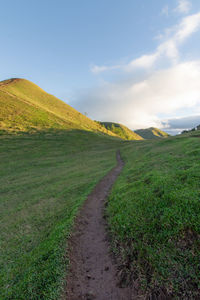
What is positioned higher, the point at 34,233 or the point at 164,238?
the point at 164,238

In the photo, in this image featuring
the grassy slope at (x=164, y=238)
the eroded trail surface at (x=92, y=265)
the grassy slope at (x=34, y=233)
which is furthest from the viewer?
the grassy slope at (x=34, y=233)

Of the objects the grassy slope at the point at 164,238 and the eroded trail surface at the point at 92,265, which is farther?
the eroded trail surface at the point at 92,265

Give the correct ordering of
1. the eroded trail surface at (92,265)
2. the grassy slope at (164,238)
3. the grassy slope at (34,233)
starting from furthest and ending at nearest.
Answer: the grassy slope at (34,233) → the eroded trail surface at (92,265) → the grassy slope at (164,238)

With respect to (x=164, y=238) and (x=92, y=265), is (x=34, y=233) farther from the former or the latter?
(x=164, y=238)

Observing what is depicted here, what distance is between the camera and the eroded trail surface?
579cm

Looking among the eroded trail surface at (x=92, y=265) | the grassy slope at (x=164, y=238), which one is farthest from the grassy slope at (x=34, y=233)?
the grassy slope at (x=164, y=238)

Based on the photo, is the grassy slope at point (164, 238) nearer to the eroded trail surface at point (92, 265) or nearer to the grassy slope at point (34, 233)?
the eroded trail surface at point (92, 265)

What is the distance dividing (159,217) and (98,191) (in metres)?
10.3

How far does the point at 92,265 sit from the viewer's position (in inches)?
284

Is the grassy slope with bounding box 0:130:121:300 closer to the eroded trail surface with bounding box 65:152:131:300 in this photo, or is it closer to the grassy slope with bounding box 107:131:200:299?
the eroded trail surface with bounding box 65:152:131:300

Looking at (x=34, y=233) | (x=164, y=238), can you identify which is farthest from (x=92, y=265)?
(x=34, y=233)

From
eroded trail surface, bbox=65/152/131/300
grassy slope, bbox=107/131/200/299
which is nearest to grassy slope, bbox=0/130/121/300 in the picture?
eroded trail surface, bbox=65/152/131/300

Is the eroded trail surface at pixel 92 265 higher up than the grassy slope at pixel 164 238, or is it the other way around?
the grassy slope at pixel 164 238

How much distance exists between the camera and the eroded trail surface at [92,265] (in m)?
5.79
